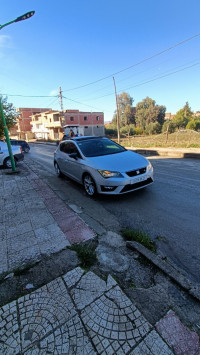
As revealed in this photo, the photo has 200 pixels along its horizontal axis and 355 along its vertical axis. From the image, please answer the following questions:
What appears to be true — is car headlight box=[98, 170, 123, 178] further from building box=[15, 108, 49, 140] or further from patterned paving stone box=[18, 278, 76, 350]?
building box=[15, 108, 49, 140]

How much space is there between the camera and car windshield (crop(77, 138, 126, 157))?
486cm

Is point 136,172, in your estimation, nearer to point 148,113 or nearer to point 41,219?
point 41,219

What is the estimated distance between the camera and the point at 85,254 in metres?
2.25

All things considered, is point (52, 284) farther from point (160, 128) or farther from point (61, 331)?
point (160, 128)

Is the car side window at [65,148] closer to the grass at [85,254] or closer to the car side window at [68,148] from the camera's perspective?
the car side window at [68,148]

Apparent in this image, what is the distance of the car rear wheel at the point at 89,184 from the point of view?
4.35 m

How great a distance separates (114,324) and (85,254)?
2.93ft

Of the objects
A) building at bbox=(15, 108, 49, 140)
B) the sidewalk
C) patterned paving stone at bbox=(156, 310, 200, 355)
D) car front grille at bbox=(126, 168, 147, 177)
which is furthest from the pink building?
patterned paving stone at bbox=(156, 310, 200, 355)

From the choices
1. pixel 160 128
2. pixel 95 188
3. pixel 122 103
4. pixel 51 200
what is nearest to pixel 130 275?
pixel 95 188

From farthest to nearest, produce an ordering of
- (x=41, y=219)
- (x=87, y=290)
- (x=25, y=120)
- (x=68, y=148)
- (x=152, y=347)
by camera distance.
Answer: (x=25, y=120), (x=68, y=148), (x=41, y=219), (x=87, y=290), (x=152, y=347)

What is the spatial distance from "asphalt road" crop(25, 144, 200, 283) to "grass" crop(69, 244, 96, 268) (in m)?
0.96

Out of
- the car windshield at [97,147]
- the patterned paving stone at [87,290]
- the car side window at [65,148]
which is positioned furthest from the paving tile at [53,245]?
the car side window at [65,148]

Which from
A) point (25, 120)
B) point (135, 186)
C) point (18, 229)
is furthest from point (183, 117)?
point (18, 229)

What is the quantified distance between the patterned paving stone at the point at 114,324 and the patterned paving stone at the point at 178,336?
0.43 feet
